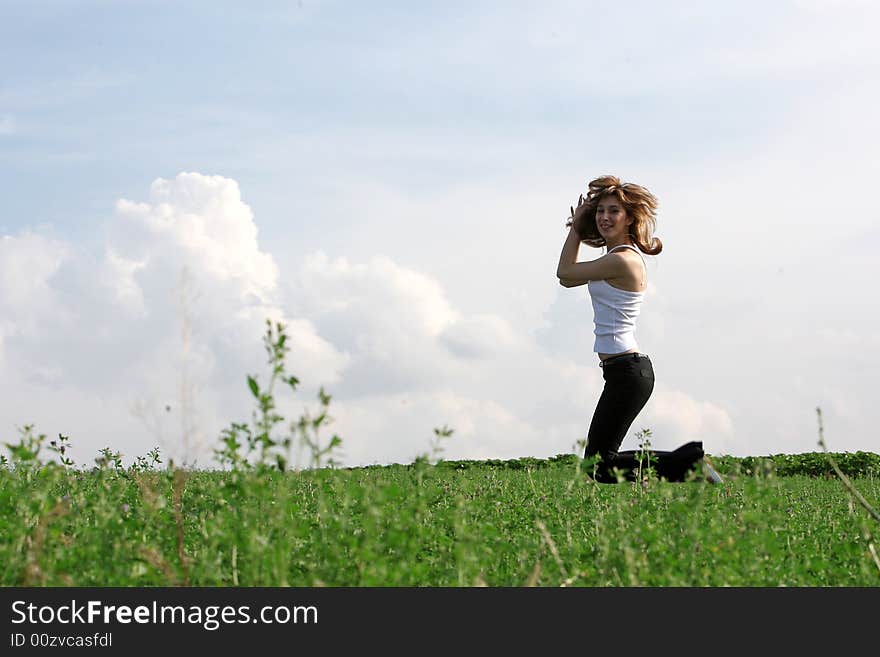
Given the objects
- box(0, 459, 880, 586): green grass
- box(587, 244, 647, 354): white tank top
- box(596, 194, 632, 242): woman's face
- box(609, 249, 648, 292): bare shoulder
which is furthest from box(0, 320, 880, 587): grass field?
box(596, 194, 632, 242): woman's face

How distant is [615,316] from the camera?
7980 millimetres

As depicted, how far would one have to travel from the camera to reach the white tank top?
26.2 ft

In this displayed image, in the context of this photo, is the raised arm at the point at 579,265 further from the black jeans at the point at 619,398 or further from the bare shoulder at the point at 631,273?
the black jeans at the point at 619,398

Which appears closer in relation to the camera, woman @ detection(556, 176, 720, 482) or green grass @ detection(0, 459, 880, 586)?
green grass @ detection(0, 459, 880, 586)

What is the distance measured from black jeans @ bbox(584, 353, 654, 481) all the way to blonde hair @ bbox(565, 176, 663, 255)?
1089mm

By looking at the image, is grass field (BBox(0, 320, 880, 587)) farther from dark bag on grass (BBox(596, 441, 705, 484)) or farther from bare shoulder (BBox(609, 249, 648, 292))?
bare shoulder (BBox(609, 249, 648, 292))

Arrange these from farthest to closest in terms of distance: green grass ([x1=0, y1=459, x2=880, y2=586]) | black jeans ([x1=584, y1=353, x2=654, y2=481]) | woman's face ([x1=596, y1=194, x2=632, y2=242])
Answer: woman's face ([x1=596, y1=194, x2=632, y2=242]) → black jeans ([x1=584, y1=353, x2=654, y2=481]) → green grass ([x1=0, y1=459, x2=880, y2=586])

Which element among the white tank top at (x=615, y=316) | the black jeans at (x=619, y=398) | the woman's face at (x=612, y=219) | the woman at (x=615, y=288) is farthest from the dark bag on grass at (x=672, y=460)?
the woman's face at (x=612, y=219)

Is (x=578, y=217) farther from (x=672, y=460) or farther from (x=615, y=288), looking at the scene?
(x=672, y=460)

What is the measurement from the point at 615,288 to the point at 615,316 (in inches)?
9.7

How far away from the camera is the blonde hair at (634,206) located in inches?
327
